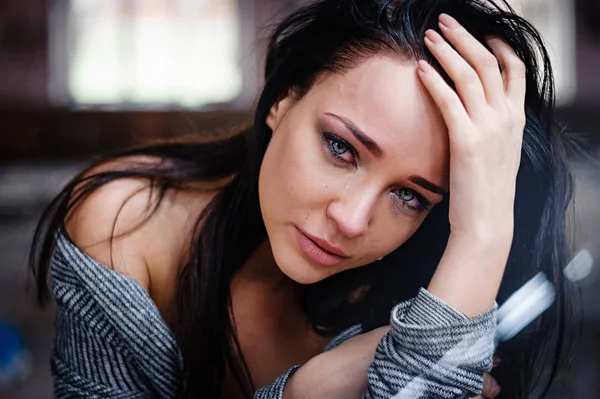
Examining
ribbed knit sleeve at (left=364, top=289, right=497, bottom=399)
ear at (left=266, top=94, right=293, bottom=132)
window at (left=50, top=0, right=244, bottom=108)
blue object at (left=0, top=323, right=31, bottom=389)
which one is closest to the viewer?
ribbed knit sleeve at (left=364, top=289, right=497, bottom=399)

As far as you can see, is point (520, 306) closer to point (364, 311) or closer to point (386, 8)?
point (364, 311)

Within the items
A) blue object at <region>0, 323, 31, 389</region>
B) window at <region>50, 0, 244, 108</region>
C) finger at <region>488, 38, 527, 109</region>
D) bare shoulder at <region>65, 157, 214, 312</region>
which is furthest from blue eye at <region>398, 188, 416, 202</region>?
window at <region>50, 0, 244, 108</region>

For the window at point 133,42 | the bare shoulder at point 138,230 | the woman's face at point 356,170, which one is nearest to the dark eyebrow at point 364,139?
the woman's face at point 356,170

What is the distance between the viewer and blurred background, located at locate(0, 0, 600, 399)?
58 cm

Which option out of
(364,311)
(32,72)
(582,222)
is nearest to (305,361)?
(364,311)

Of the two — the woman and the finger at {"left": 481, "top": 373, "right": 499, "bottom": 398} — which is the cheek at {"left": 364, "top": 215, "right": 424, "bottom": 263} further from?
the finger at {"left": 481, "top": 373, "right": 499, "bottom": 398}

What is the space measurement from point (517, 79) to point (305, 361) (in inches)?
10.1

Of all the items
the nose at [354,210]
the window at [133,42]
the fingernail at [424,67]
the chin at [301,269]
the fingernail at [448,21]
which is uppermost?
the fingernail at [448,21]

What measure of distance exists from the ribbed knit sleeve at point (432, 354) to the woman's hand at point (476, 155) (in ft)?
0.06

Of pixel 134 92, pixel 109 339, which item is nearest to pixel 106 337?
pixel 109 339

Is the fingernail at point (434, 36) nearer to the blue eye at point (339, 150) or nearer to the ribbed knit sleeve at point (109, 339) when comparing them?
the blue eye at point (339, 150)

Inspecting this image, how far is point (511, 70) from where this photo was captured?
52 cm

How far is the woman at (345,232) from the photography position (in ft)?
1.59

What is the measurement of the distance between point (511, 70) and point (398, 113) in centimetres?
10
